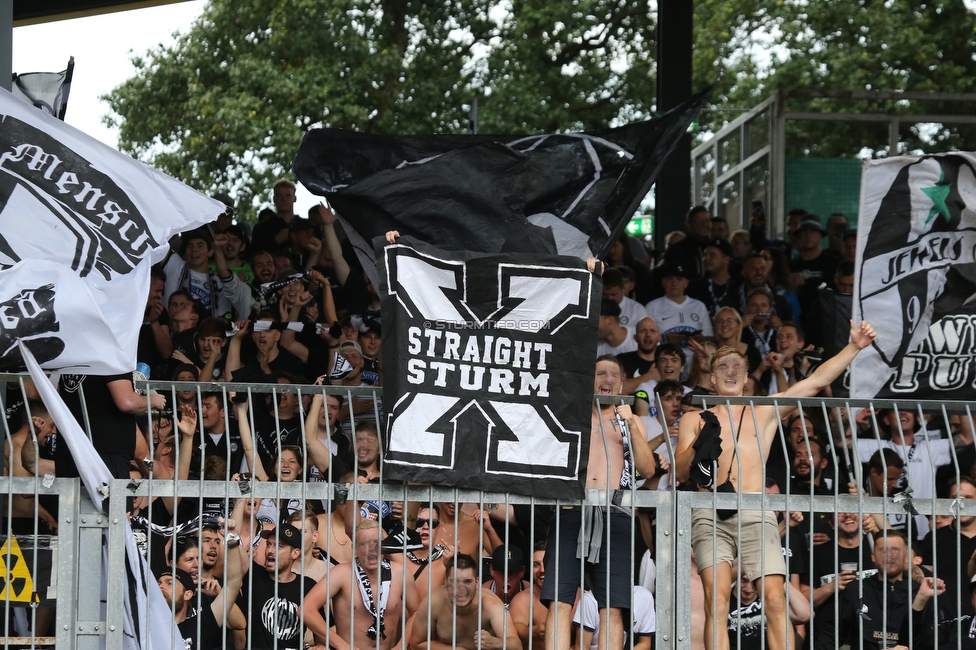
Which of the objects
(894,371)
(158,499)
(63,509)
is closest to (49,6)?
(158,499)

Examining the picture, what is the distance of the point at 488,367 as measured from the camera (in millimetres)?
6848

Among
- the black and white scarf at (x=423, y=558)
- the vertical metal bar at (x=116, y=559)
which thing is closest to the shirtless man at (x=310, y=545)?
the black and white scarf at (x=423, y=558)

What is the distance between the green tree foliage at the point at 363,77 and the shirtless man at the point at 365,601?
17658 mm

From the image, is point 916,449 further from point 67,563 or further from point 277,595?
point 67,563

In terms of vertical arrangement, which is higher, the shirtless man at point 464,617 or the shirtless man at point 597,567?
the shirtless man at point 597,567

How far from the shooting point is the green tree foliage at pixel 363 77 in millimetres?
25328

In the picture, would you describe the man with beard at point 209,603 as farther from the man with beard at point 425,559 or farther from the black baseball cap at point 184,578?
the man with beard at point 425,559

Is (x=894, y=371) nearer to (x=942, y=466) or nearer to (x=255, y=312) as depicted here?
(x=942, y=466)

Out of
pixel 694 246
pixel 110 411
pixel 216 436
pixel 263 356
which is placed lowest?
pixel 216 436

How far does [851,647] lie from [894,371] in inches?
64.1

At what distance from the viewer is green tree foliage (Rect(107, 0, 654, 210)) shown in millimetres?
25328

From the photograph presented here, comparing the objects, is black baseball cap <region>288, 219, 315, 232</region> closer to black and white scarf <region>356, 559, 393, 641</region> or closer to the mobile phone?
black and white scarf <region>356, 559, 393, 641</region>

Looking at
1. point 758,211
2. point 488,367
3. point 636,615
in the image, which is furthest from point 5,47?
point 758,211

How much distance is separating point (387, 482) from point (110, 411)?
1937mm
